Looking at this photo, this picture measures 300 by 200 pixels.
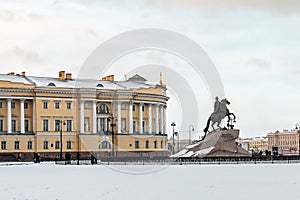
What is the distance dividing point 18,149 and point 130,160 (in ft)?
113

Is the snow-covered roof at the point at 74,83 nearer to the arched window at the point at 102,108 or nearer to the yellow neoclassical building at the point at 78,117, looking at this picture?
the yellow neoclassical building at the point at 78,117

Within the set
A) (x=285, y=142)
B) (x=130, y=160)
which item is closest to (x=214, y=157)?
(x=130, y=160)

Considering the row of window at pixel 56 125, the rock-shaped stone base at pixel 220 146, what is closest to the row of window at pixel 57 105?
the row of window at pixel 56 125

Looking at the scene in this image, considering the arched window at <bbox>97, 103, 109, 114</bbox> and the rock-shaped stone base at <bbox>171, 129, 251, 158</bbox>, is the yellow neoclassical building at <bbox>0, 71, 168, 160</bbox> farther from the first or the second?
the rock-shaped stone base at <bbox>171, 129, 251, 158</bbox>

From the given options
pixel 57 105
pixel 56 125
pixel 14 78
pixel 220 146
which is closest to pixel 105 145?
pixel 56 125

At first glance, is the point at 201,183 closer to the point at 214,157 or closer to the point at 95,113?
the point at 214,157

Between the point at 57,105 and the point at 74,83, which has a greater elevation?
the point at 74,83

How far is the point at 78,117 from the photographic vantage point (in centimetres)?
9100

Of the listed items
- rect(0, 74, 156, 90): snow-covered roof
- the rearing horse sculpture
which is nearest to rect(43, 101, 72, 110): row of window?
rect(0, 74, 156, 90): snow-covered roof

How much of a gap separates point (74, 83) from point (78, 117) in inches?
209

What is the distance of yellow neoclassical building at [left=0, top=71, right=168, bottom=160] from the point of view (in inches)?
3344

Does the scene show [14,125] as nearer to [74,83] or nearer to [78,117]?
[78,117]

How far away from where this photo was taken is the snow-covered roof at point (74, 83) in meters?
87.3

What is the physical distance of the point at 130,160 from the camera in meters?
53.7
